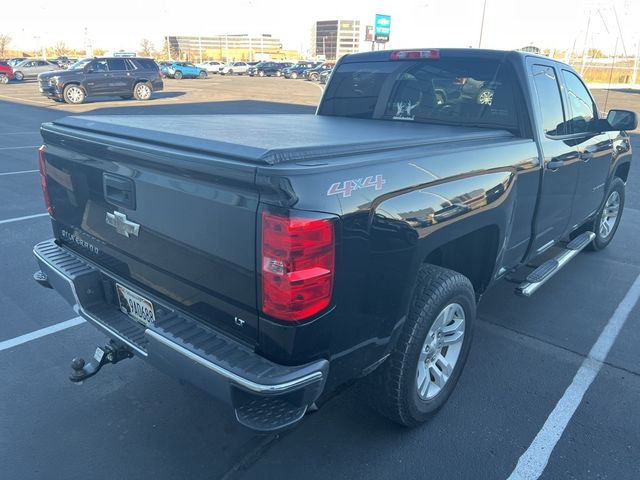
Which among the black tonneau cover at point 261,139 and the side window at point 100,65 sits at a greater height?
the black tonneau cover at point 261,139

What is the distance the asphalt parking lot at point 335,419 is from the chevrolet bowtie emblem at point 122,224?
115cm

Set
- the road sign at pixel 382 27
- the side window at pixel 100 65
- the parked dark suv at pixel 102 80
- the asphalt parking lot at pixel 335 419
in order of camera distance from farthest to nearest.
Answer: the road sign at pixel 382 27
the side window at pixel 100 65
the parked dark suv at pixel 102 80
the asphalt parking lot at pixel 335 419

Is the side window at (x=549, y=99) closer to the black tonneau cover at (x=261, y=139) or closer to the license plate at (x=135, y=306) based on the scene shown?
the black tonneau cover at (x=261, y=139)

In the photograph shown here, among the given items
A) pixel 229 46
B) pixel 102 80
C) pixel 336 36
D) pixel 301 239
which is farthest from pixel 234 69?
pixel 229 46

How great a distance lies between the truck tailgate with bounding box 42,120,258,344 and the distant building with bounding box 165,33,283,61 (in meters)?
117

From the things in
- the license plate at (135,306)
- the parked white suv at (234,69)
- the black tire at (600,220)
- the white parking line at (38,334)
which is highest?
the license plate at (135,306)

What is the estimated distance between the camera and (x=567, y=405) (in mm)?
3119

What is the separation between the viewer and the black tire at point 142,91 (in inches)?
901

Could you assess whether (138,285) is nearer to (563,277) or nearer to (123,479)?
(123,479)

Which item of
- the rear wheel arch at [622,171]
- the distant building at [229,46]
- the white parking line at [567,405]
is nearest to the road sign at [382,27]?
the rear wheel arch at [622,171]

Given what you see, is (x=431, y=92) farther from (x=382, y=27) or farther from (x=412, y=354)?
(x=382, y=27)

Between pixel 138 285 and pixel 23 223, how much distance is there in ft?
14.7

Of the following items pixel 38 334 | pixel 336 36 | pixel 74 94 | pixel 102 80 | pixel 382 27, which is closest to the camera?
pixel 38 334

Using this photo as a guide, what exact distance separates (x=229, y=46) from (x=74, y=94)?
130 meters
